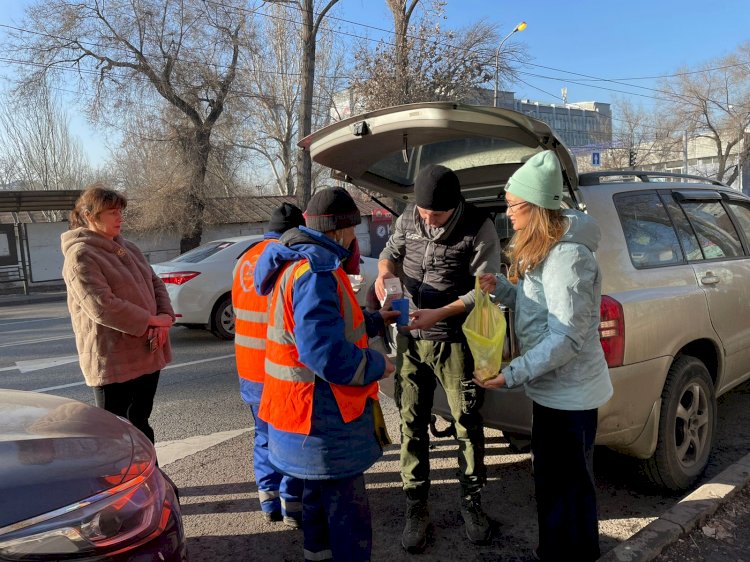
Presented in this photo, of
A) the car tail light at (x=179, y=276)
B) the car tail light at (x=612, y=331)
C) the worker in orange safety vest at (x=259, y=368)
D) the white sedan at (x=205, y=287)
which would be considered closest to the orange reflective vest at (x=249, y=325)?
the worker in orange safety vest at (x=259, y=368)

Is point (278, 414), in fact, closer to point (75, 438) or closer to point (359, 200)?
point (75, 438)

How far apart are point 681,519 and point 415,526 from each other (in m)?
1.31

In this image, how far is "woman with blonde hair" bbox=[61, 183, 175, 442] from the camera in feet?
9.43

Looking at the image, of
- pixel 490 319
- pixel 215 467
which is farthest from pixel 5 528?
pixel 215 467

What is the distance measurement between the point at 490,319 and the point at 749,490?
2007mm

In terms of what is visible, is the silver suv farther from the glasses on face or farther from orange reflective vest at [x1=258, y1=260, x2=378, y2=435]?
orange reflective vest at [x1=258, y1=260, x2=378, y2=435]

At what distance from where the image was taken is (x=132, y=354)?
10.0ft

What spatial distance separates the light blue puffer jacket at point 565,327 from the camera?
218 cm

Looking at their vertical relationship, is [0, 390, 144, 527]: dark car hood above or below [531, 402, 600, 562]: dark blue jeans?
above

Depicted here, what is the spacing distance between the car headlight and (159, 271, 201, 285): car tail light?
650cm

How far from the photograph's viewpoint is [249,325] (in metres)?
2.96

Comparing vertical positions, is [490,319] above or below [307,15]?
below

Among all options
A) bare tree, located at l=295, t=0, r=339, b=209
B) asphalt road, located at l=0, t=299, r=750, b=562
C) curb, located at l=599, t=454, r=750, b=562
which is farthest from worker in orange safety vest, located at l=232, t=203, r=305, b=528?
bare tree, located at l=295, t=0, r=339, b=209

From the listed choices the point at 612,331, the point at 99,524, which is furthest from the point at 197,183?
the point at 99,524
